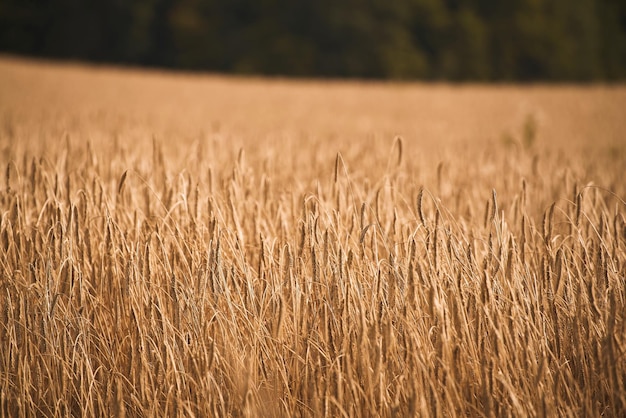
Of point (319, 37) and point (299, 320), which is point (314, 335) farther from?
point (319, 37)

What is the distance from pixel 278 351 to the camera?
5.05 feet

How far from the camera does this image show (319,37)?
24.3 metres

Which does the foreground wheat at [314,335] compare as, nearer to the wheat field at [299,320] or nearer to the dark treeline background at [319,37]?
the wheat field at [299,320]

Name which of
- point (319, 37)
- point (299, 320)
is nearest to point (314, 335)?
point (299, 320)

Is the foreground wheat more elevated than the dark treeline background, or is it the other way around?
the dark treeline background

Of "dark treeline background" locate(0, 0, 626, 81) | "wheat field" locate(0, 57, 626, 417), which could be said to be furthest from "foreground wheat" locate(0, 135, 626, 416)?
"dark treeline background" locate(0, 0, 626, 81)

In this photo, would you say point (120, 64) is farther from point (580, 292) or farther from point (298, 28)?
point (580, 292)

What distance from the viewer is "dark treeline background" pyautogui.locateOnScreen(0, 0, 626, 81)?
78.3 feet

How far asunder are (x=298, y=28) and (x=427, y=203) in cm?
2326

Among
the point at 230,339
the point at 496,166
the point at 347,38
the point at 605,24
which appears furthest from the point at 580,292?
the point at 605,24

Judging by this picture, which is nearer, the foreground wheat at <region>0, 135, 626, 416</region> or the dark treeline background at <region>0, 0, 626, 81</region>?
the foreground wheat at <region>0, 135, 626, 416</region>

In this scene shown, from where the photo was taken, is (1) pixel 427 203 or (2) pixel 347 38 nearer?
(1) pixel 427 203

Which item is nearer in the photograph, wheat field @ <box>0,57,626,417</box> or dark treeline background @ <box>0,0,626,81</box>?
wheat field @ <box>0,57,626,417</box>

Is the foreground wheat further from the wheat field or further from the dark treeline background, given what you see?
the dark treeline background
